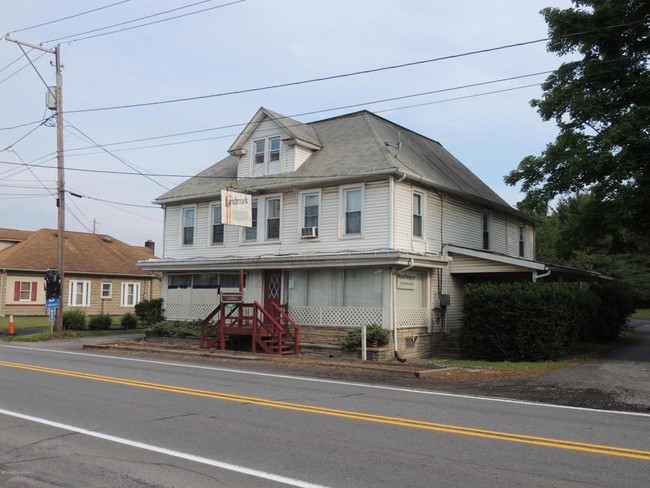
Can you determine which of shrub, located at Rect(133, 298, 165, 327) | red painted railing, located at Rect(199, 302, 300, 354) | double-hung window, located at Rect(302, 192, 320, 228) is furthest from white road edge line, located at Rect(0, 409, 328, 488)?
shrub, located at Rect(133, 298, 165, 327)

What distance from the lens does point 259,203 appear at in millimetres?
23297

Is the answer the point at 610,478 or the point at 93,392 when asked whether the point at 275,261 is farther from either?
the point at 610,478

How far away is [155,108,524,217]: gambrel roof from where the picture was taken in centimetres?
2082

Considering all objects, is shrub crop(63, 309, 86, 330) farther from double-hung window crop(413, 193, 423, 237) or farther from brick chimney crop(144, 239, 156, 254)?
brick chimney crop(144, 239, 156, 254)

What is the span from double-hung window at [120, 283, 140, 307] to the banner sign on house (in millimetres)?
24486

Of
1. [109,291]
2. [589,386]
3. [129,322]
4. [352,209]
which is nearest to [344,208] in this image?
[352,209]

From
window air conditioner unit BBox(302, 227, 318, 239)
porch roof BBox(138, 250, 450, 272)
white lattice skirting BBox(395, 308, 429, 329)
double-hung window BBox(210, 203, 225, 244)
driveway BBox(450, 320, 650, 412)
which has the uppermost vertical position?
double-hung window BBox(210, 203, 225, 244)

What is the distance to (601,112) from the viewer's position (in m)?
19.7

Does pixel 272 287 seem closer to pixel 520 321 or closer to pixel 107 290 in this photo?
pixel 520 321

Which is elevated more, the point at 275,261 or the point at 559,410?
the point at 275,261

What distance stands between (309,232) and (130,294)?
87.2ft

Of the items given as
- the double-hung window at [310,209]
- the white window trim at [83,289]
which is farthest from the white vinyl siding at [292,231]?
the white window trim at [83,289]

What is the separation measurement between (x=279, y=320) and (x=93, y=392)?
1043 cm

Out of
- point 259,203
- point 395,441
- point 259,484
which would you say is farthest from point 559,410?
point 259,203
